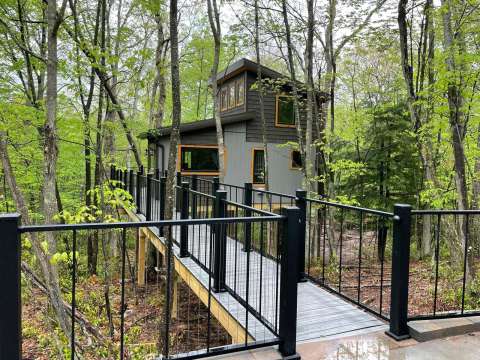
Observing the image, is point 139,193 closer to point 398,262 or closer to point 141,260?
point 141,260

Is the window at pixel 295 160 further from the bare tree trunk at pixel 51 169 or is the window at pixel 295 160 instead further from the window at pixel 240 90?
the bare tree trunk at pixel 51 169

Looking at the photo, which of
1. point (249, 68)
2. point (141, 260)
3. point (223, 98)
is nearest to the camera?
point (141, 260)

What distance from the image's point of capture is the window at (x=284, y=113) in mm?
14250

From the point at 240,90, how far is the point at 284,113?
6.74 ft

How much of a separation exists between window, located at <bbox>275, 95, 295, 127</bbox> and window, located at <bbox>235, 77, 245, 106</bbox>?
4.80 feet

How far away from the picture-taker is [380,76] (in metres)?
15.7

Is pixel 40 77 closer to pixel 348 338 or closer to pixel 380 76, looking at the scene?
pixel 348 338

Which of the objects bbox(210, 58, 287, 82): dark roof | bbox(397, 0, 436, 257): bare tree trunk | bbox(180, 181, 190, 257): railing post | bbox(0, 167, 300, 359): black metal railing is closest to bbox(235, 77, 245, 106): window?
bbox(210, 58, 287, 82): dark roof

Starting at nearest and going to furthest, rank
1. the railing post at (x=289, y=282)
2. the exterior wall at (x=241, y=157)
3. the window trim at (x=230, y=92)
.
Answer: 1. the railing post at (x=289, y=282)
2. the exterior wall at (x=241, y=157)
3. the window trim at (x=230, y=92)

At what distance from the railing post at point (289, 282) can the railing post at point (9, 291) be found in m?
1.64

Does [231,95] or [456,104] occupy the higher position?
[231,95]

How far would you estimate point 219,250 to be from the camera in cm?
365

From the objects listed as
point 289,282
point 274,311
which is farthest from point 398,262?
point 274,311

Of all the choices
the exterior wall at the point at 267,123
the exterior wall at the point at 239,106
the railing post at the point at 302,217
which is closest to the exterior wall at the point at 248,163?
the exterior wall at the point at 267,123
